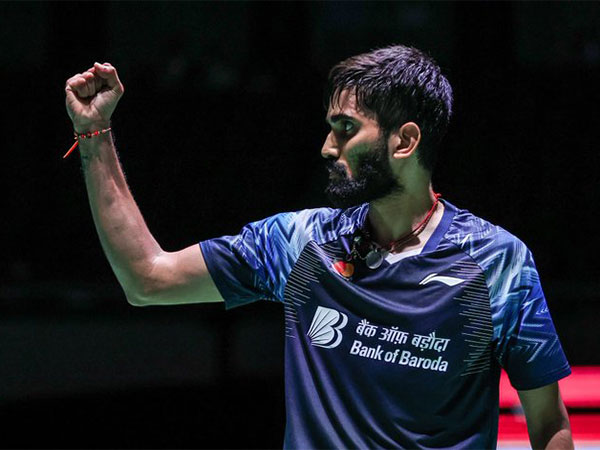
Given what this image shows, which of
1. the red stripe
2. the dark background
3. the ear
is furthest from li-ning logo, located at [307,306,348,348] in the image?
the dark background

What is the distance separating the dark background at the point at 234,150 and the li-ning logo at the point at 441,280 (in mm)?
2884

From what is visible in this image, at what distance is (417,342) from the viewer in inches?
66.5

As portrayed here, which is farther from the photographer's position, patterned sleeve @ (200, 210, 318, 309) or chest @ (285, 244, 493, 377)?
patterned sleeve @ (200, 210, 318, 309)

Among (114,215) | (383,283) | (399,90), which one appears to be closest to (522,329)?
(383,283)

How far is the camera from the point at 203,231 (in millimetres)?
5188

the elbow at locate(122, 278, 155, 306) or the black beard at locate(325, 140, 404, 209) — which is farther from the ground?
the black beard at locate(325, 140, 404, 209)

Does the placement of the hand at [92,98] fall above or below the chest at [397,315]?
above

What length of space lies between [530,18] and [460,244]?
14.9 ft

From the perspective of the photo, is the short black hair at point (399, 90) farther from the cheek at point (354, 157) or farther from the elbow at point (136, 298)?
the elbow at point (136, 298)

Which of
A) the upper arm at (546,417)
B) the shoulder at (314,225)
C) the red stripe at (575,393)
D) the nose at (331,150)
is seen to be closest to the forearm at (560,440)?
the upper arm at (546,417)

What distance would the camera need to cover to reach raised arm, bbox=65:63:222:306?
169cm

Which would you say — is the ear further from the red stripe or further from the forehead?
the red stripe

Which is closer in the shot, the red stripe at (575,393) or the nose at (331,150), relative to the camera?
the nose at (331,150)

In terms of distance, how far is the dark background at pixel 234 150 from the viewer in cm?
461
